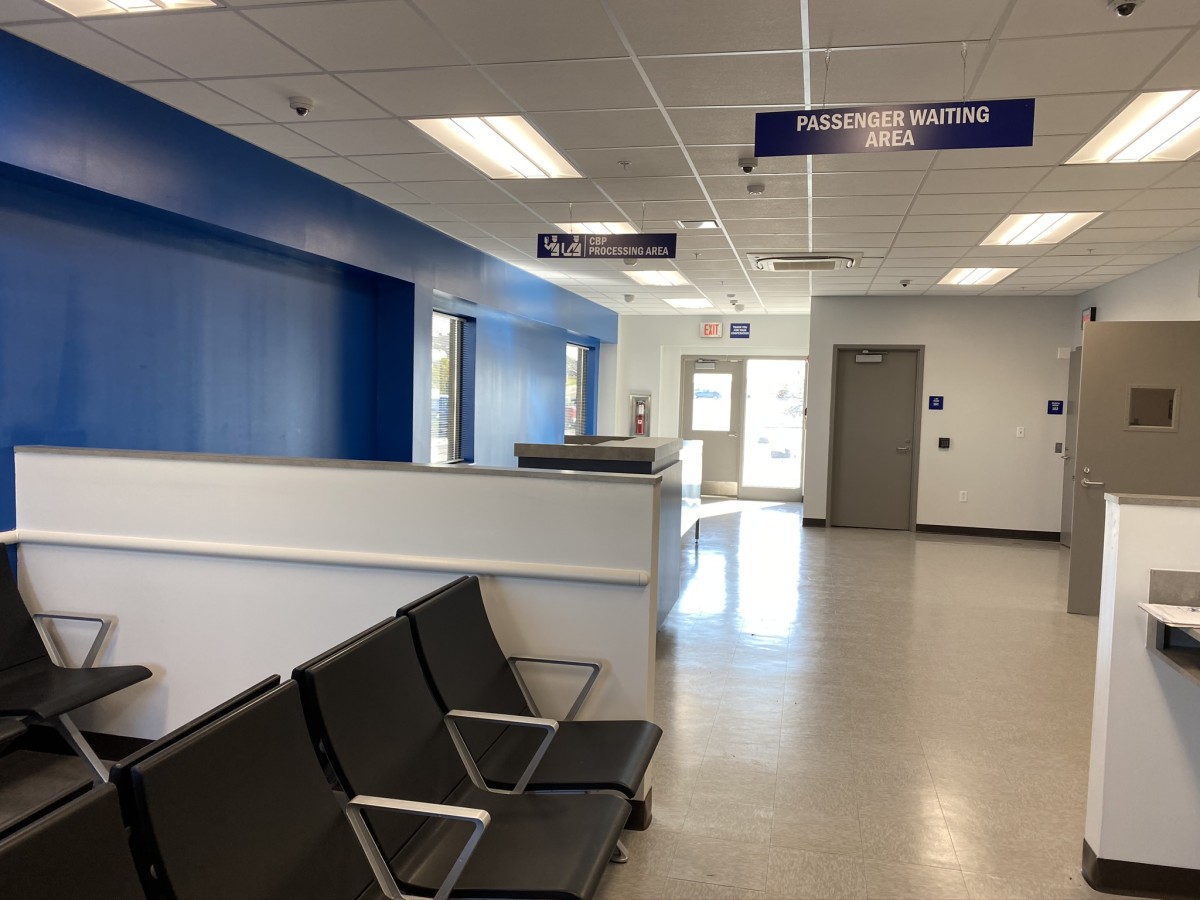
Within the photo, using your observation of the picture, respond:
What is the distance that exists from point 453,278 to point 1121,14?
5.64 meters

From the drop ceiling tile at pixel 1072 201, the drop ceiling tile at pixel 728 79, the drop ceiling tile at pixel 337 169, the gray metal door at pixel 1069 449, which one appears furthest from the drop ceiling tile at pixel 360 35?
the gray metal door at pixel 1069 449

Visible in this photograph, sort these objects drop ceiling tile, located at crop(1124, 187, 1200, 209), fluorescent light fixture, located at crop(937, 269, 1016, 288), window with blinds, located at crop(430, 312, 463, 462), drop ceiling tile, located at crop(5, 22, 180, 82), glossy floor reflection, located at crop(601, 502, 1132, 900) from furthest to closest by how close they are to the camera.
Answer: window with blinds, located at crop(430, 312, 463, 462) → fluorescent light fixture, located at crop(937, 269, 1016, 288) → drop ceiling tile, located at crop(1124, 187, 1200, 209) → drop ceiling tile, located at crop(5, 22, 180, 82) → glossy floor reflection, located at crop(601, 502, 1132, 900)

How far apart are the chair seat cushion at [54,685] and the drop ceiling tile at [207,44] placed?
260cm

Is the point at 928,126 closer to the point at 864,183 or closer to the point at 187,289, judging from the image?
the point at 864,183

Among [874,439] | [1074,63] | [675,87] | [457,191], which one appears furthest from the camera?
[874,439]

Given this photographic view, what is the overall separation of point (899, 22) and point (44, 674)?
4.11 m

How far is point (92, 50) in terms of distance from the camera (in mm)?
3539

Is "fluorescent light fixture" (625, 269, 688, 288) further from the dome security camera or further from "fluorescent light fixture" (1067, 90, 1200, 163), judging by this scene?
the dome security camera

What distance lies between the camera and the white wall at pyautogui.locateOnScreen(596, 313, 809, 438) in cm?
1295

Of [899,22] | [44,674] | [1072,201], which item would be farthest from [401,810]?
[1072,201]

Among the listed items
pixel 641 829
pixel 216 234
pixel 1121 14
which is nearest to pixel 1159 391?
pixel 1121 14

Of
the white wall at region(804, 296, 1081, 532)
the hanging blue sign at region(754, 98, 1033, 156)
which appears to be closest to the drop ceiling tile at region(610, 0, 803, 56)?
the hanging blue sign at region(754, 98, 1033, 156)

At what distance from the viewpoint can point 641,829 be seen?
2.86 meters

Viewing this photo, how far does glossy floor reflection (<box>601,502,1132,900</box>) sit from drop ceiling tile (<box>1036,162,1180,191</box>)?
2.89 metres
